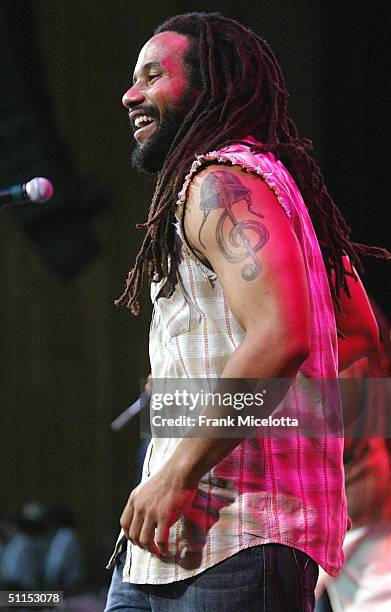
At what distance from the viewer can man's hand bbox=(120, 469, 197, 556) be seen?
1.35 meters

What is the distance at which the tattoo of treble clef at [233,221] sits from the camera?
1.36 metres

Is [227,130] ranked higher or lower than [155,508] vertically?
higher

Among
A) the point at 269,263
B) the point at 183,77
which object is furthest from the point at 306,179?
the point at 269,263

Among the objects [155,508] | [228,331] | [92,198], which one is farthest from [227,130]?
[92,198]

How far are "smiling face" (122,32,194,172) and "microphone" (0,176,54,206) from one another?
6.4 inches

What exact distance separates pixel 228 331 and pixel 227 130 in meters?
0.33

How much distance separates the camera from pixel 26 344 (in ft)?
20.7

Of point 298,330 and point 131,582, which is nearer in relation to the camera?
point 298,330

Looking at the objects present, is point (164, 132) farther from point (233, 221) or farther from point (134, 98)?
point (233, 221)

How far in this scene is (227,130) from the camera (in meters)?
1.55

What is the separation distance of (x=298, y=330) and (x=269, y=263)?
0.34ft

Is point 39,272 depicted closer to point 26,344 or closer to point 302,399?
point 26,344

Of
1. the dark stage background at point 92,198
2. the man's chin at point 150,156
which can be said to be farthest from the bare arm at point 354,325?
the dark stage background at point 92,198

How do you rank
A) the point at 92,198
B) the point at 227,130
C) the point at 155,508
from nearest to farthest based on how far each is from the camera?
1. the point at 155,508
2. the point at 227,130
3. the point at 92,198
